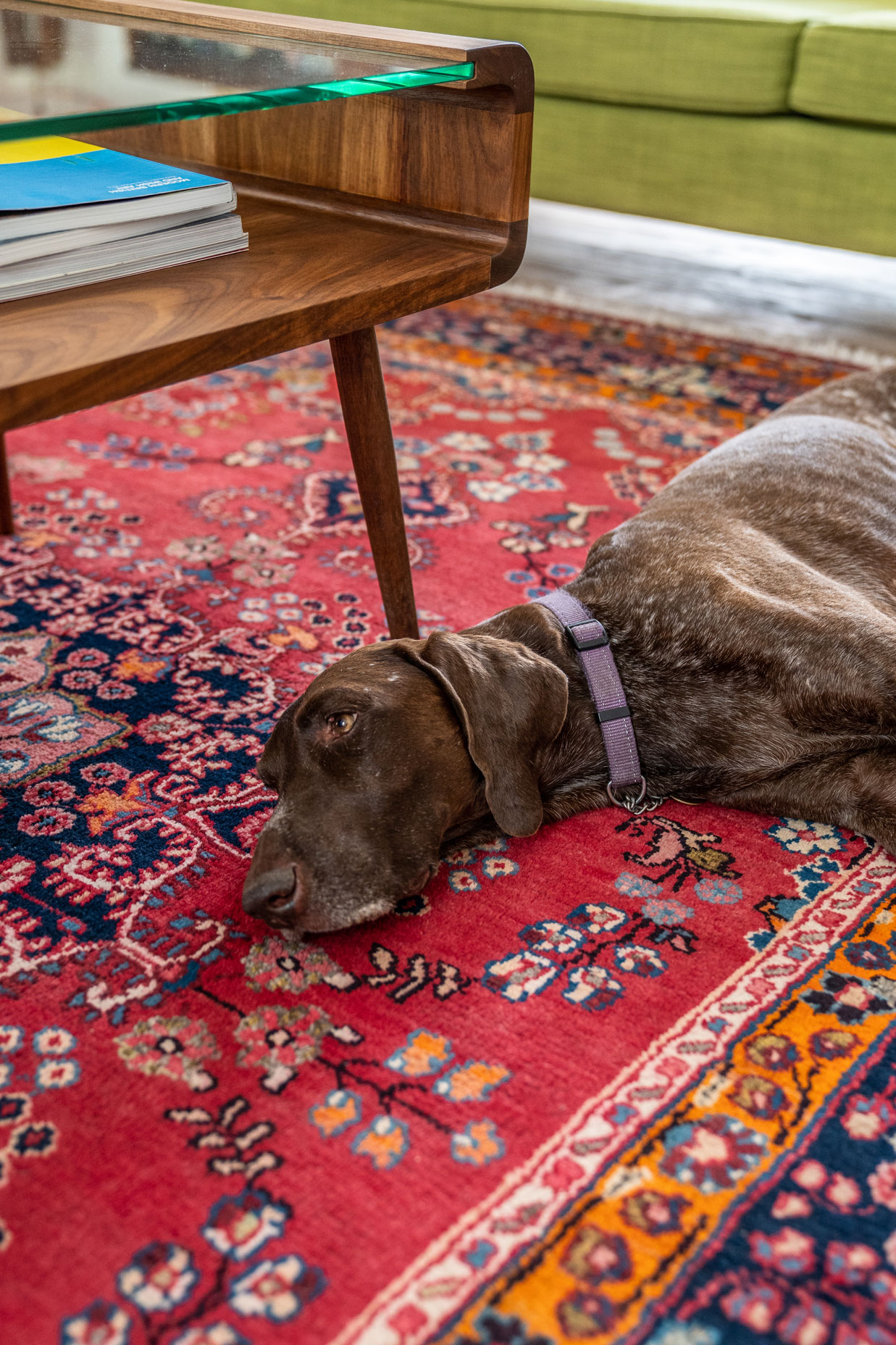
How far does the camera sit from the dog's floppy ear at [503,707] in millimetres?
1443

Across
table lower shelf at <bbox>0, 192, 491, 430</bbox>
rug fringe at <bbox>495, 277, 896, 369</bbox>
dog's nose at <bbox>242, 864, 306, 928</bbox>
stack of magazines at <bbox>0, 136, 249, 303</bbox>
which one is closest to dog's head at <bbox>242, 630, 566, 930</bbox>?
dog's nose at <bbox>242, 864, 306, 928</bbox>

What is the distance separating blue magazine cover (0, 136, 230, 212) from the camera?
1475 mm

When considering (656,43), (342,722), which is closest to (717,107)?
(656,43)

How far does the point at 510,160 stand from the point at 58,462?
1.50 m

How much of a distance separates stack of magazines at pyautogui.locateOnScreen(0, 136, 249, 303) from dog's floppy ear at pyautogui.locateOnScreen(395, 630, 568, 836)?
0.63 metres

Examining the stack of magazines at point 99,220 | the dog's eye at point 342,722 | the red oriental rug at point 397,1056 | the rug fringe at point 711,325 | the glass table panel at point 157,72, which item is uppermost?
the glass table panel at point 157,72

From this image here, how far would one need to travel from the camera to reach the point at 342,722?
1.40 metres

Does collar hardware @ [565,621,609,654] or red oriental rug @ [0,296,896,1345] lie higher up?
collar hardware @ [565,621,609,654]

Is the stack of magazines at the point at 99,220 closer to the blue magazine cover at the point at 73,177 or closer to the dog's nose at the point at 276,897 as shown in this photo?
the blue magazine cover at the point at 73,177

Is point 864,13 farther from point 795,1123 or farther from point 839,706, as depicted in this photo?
point 795,1123

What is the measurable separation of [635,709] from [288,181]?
3.61ft

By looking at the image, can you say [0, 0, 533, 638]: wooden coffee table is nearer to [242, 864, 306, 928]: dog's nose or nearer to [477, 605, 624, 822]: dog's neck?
[477, 605, 624, 822]: dog's neck

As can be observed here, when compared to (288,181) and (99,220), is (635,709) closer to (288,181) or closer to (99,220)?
(99,220)

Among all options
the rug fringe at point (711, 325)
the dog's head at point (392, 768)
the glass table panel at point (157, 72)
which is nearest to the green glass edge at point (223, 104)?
the glass table panel at point (157, 72)
